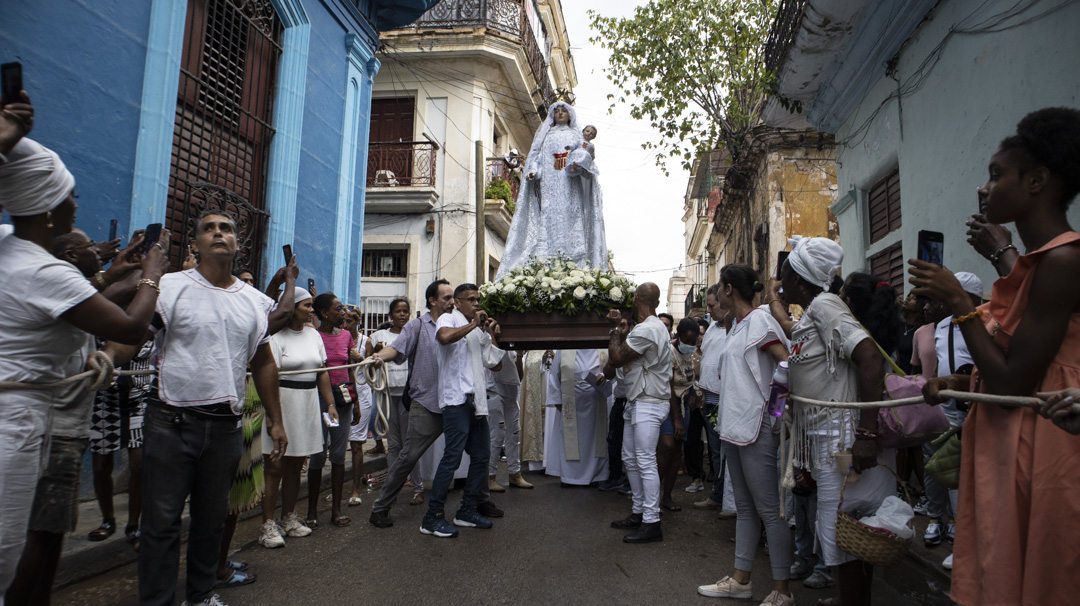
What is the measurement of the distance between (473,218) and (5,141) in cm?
1473

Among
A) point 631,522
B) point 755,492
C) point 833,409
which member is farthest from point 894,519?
point 631,522

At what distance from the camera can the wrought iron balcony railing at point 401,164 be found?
54.0ft

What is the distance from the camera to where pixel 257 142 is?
8109 mm

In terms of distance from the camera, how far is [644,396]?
5.29 metres

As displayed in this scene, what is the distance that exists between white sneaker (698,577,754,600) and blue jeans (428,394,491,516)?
2.16 m

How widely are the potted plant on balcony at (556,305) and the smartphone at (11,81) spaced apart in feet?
13.1

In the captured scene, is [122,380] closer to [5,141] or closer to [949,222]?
[5,141]

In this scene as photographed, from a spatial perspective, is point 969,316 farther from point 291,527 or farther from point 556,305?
point 291,527

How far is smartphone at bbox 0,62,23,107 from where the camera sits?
6.24 ft

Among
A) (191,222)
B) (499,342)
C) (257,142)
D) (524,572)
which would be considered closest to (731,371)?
(524,572)

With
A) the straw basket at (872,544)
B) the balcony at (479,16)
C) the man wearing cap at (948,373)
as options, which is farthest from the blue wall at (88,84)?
the balcony at (479,16)

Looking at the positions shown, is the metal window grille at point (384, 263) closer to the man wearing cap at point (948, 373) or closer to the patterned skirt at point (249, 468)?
the patterned skirt at point (249, 468)

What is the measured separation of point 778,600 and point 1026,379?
7.29ft

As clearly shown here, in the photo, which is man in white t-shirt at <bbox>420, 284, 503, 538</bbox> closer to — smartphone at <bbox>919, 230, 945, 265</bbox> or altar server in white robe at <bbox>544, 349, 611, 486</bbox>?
altar server in white robe at <bbox>544, 349, 611, 486</bbox>
